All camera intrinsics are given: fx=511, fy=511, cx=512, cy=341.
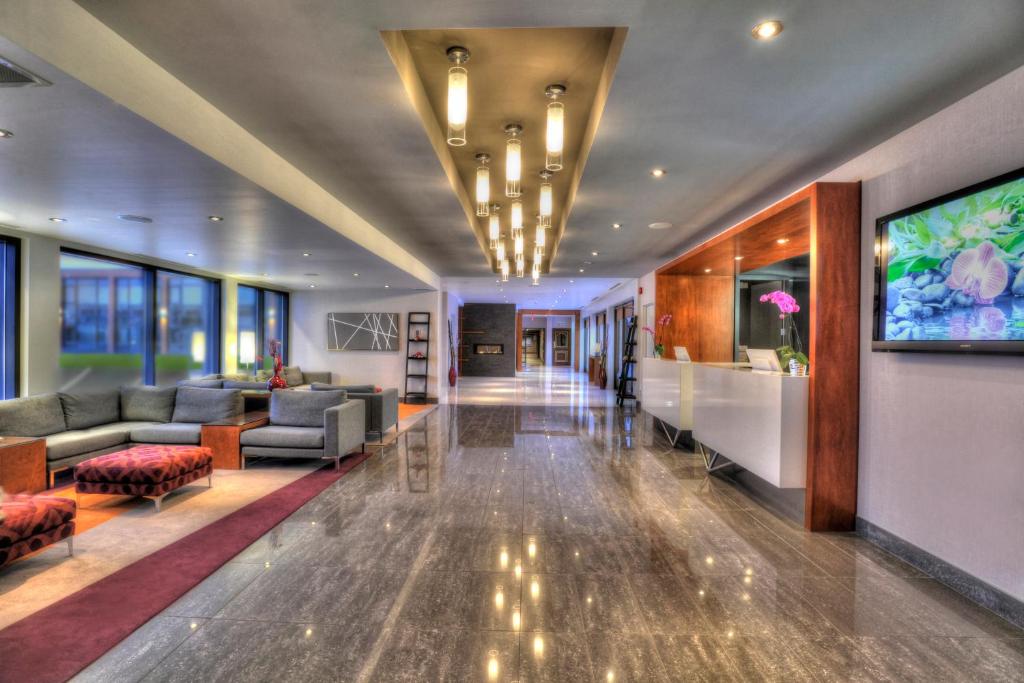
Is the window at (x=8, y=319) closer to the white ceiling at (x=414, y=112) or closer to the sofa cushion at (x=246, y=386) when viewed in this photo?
the white ceiling at (x=414, y=112)

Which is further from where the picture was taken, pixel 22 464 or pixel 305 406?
pixel 305 406

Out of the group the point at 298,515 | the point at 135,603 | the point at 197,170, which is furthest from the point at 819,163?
the point at 135,603

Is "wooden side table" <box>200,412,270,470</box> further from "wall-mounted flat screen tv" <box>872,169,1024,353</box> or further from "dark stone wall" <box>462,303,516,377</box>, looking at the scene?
"dark stone wall" <box>462,303,516,377</box>

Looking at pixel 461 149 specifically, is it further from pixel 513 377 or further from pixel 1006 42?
pixel 513 377

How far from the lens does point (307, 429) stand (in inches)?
222

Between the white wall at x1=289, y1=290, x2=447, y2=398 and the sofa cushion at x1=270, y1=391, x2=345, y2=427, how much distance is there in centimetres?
570

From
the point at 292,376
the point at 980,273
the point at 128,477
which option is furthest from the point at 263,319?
the point at 980,273

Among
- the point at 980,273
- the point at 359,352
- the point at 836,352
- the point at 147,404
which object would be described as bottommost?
the point at 147,404

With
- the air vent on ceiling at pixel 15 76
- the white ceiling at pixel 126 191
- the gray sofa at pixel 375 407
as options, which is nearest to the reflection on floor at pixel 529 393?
the gray sofa at pixel 375 407

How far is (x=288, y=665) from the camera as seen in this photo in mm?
2141

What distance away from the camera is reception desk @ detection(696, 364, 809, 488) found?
12.7 ft

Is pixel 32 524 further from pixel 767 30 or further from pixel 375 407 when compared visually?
pixel 767 30

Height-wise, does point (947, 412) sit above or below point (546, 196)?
below

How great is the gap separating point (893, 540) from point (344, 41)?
14.3 ft
